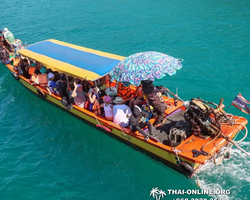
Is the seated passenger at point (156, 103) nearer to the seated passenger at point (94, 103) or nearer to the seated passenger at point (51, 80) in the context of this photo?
the seated passenger at point (94, 103)

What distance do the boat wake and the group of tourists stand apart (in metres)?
2.46

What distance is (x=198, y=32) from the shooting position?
834 inches

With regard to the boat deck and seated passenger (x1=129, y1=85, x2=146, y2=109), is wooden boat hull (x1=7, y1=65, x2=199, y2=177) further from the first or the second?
seated passenger (x1=129, y1=85, x2=146, y2=109)

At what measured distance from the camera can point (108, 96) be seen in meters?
10.3

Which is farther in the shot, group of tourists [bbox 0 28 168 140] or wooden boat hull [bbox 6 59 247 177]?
group of tourists [bbox 0 28 168 140]

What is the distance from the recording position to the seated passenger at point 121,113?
31.7 feet

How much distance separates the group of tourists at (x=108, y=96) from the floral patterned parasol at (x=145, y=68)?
69cm

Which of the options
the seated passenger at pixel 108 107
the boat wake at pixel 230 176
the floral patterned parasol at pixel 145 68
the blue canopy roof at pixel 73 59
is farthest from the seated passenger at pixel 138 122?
the boat wake at pixel 230 176

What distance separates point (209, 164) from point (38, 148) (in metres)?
7.39

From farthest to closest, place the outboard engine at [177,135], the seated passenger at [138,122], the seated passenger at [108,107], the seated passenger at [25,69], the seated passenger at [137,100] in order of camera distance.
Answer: the seated passenger at [25,69], the seated passenger at [108,107], the seated passenger at [137,100], the seated passenger at [138,122], the outboard engine at [177,135]

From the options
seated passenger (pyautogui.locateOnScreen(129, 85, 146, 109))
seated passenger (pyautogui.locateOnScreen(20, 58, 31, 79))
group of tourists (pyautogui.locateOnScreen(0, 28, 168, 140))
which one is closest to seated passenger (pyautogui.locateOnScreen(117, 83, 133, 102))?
group of tourists (pyautogui.locateOnScreen(0, 28, 168, 140))

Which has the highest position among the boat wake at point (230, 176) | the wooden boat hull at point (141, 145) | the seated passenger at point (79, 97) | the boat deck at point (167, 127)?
the seated passenger at point (79, 97)

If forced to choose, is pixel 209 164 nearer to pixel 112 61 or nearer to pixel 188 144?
pixel 188 144

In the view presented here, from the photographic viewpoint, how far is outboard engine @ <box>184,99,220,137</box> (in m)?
8.20
